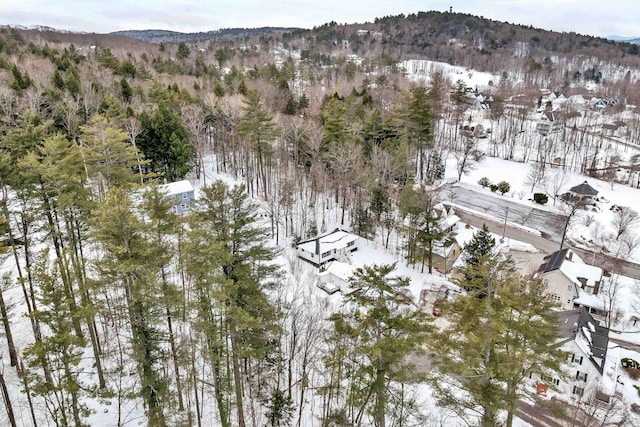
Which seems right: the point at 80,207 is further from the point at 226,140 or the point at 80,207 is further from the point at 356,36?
the point at 356,36

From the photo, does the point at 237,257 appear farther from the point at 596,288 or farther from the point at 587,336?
the point at 596,288

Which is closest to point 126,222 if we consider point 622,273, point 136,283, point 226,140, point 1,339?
point 136,283

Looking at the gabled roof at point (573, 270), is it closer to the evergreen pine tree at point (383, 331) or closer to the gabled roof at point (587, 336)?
the gabled roof at point (587, 336)

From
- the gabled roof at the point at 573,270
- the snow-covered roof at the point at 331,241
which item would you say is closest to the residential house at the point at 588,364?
the gabled roof at the point at 573,270

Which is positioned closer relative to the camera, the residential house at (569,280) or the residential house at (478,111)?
the residential house at (569,280)

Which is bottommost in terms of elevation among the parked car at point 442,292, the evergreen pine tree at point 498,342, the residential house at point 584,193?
the parked car at point 442,292

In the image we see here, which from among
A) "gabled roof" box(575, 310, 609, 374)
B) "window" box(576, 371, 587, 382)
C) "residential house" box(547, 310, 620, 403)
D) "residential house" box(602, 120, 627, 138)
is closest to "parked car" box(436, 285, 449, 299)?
"residential house" box(547, 310, 620, 403)
